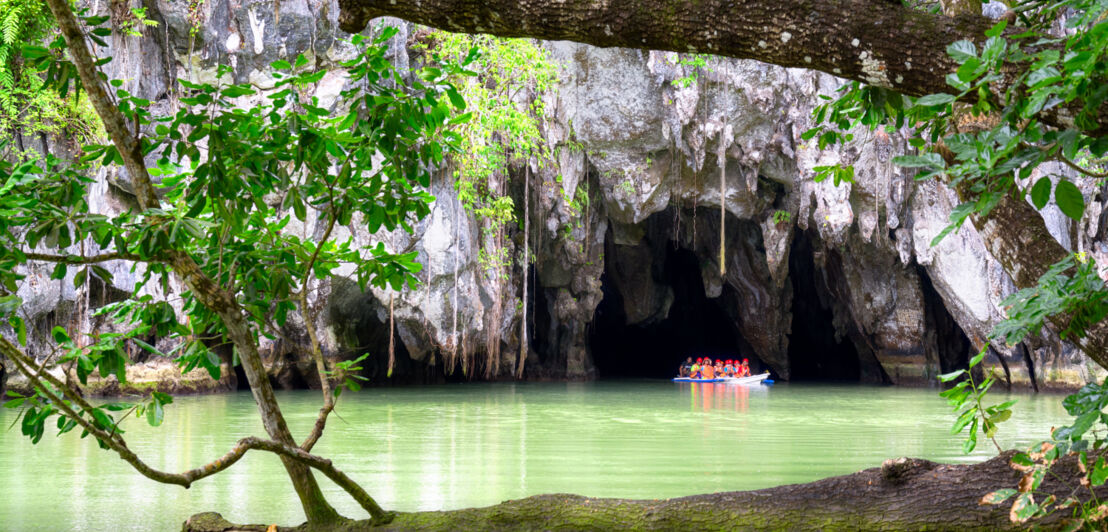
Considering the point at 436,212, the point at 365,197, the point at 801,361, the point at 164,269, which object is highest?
the point at 436,212

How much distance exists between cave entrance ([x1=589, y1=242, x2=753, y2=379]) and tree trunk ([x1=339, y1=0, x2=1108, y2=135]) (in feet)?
69.2

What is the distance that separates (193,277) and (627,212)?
560 inches

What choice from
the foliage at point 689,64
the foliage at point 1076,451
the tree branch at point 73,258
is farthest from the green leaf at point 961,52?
the foliage at point 689,64

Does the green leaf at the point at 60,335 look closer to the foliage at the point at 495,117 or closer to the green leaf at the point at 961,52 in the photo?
the green leaf at the point at 961,52

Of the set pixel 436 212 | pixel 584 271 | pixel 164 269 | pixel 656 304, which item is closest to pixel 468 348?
pixel 436 212

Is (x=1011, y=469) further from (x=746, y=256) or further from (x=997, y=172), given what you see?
(x=746, y=256)

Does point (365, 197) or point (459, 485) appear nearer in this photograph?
point (365, 197)

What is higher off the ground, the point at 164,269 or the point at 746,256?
the point at 746,256

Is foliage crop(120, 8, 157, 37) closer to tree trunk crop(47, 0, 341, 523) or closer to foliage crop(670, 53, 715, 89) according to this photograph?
foliage crop(670, 53, 715, 89)

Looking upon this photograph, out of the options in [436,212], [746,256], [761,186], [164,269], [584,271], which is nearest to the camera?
[164,269]

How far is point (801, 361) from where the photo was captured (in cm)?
2459

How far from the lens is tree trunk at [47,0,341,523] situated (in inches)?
100

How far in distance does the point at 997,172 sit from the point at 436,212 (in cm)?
1326

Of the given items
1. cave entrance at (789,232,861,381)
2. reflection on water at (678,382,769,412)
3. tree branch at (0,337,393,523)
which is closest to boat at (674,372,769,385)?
reflection on water at (678,382,769,412)
